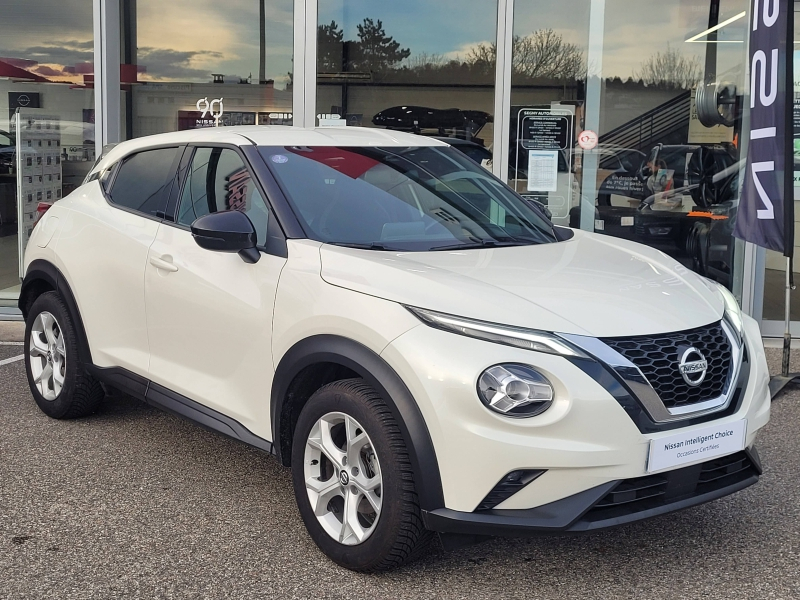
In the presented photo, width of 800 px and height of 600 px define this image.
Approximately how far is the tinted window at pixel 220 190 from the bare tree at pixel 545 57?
4.81 meters

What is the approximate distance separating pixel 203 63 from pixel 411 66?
7.94 feet

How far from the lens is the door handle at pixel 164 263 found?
410 centimetres

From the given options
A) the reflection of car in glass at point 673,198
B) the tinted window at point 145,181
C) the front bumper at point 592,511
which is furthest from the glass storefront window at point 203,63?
the front bumper at point 592,511

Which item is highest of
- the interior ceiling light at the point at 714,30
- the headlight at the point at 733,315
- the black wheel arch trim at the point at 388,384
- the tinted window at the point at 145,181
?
the interior ceiling light at the point at 714,30

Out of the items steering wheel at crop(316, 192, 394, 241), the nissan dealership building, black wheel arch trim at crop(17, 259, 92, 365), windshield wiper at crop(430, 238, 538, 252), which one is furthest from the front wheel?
the nissan dealership building

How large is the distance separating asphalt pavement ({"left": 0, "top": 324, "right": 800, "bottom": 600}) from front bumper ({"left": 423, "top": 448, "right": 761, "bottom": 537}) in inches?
5.3

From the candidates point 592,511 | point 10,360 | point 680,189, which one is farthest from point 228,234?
point 680,189

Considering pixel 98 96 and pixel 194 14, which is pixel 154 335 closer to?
pixel 98 96

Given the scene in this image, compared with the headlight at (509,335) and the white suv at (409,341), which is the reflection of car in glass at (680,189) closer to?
the white suv at (409,341)

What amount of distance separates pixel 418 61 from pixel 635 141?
7.72ft

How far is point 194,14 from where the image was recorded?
10148 mm

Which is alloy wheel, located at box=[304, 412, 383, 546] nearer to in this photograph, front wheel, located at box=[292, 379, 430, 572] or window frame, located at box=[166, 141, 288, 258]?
front wheel, located at box=[292, 379, 430, 572]

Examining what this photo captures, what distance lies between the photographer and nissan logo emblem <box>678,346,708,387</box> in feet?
10.1

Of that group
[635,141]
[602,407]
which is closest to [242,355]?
[602,407]
